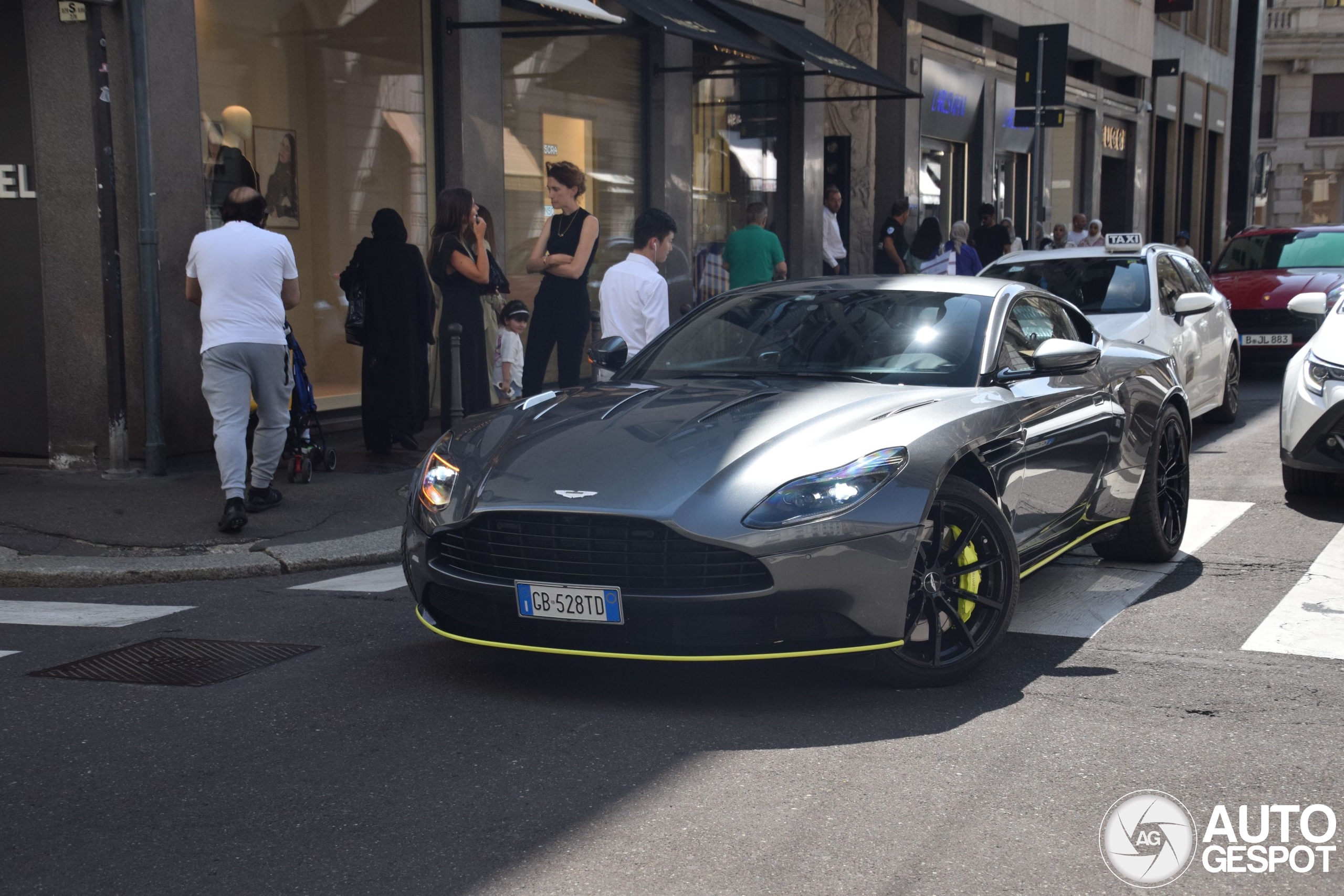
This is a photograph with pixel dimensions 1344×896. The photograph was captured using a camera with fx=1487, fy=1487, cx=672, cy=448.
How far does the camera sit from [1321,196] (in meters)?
61.8

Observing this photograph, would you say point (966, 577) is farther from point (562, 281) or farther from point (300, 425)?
point (300, 425)

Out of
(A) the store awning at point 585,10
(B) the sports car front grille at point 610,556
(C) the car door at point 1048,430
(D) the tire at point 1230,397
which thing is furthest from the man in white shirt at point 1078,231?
(B) the sports car front grille at point 610,556

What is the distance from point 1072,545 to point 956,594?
1380mm

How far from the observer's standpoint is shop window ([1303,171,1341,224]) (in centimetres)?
6156

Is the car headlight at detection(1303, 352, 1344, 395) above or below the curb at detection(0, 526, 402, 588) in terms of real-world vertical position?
above

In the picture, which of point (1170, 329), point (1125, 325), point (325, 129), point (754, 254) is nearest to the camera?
point (1125, 325)

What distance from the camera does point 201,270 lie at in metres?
7.84

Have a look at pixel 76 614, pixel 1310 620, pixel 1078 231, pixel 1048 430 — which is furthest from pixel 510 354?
pixel 1078 231

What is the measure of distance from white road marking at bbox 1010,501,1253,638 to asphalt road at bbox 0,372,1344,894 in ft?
0.62

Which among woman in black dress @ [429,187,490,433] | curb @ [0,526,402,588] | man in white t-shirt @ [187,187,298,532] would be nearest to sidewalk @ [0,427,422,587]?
curb @ [0,526,402,588]

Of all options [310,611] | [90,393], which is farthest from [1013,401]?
[90,393]

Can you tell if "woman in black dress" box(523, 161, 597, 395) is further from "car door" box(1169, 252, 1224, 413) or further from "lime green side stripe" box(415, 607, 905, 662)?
"lime green side stripe" box(415, 607, 905, 662)

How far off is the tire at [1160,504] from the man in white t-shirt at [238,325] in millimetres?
4358

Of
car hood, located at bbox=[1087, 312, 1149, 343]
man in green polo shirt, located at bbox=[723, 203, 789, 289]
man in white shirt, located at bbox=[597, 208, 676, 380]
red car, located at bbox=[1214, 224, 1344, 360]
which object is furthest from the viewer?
red car, located at bbox=[1214, 224, 1344, 360]
